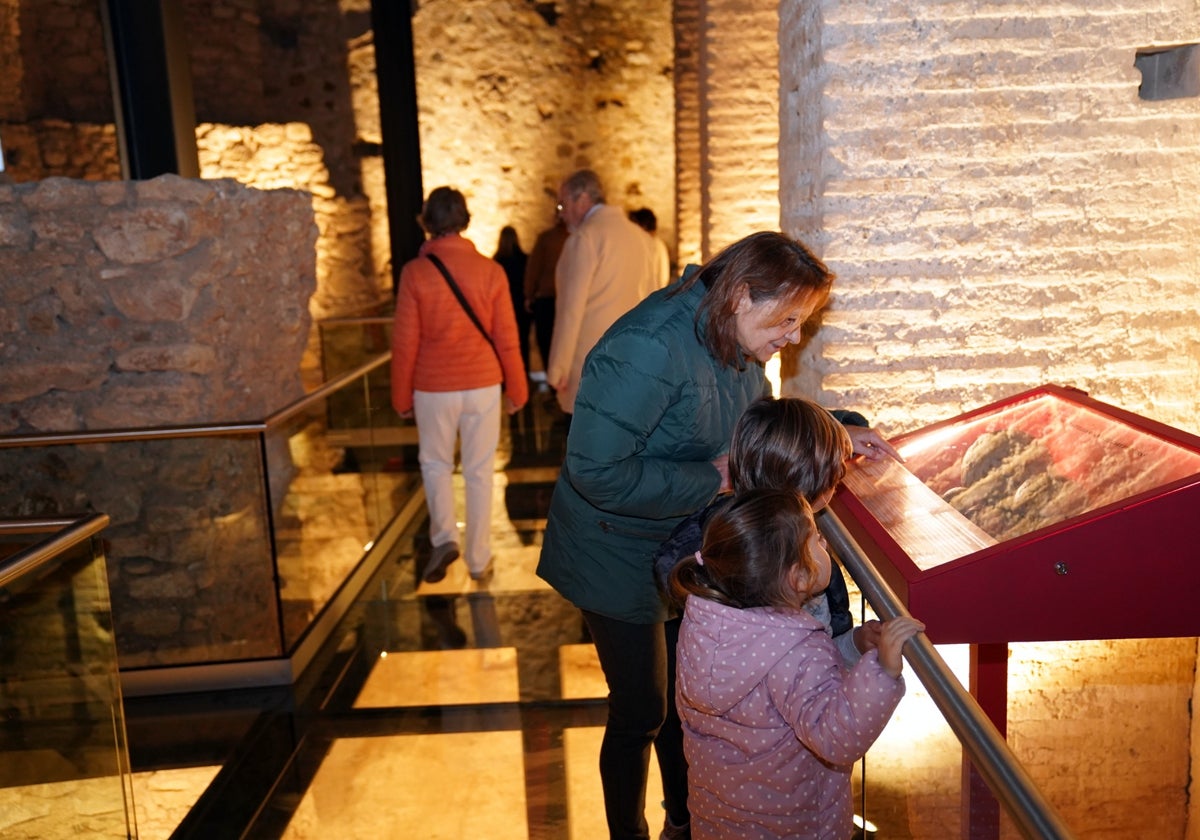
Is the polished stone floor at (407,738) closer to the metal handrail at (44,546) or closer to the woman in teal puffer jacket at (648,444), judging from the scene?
the woman in teal puffer jacket at (648,444)

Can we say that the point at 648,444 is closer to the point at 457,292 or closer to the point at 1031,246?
the point at 1031,246

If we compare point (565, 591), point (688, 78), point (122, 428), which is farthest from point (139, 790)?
point (688, 78)

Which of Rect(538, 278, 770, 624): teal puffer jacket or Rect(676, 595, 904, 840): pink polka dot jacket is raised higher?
Rect(538, 278, 770, 624): teal puffer jacket

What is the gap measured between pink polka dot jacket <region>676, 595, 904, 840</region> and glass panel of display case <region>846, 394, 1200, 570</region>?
0.34 metres

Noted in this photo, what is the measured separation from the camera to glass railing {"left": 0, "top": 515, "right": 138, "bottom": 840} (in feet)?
7.98

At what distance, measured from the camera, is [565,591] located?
2445 mm

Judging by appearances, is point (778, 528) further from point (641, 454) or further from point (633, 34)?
point (633, 34)

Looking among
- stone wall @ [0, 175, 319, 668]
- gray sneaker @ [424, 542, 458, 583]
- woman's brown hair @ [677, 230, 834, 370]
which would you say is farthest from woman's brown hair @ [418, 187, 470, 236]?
woman's brown hair @ [677, 230, 834, 370]

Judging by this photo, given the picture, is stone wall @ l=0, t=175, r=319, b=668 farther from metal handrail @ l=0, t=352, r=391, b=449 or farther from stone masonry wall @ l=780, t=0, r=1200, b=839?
stone masonry wall @ l=780, t=0, r=1200, b=839

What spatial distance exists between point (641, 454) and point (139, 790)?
2.14 meters

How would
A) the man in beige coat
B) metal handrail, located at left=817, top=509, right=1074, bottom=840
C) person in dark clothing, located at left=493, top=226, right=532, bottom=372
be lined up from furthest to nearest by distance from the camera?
person in dark clothing, located at left=493, top=226, right=532, bottom=372, the man in beige coat, metal handrail, located at left=817, top=509, right=1074, bottom=840

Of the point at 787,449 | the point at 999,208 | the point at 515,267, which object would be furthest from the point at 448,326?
the point at 515,267

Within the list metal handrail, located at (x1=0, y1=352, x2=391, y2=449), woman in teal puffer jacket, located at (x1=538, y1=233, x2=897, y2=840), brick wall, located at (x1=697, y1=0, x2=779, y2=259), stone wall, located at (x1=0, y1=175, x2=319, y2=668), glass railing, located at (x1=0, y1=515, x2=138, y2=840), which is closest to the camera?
woman in teal puffer jacket, located at (x1=538, y1=233, x2=897, y2=840)

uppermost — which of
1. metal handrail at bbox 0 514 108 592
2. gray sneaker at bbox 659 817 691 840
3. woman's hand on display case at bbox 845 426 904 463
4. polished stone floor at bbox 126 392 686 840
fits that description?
woman's hand on display case at bbox 845 426 904 463
